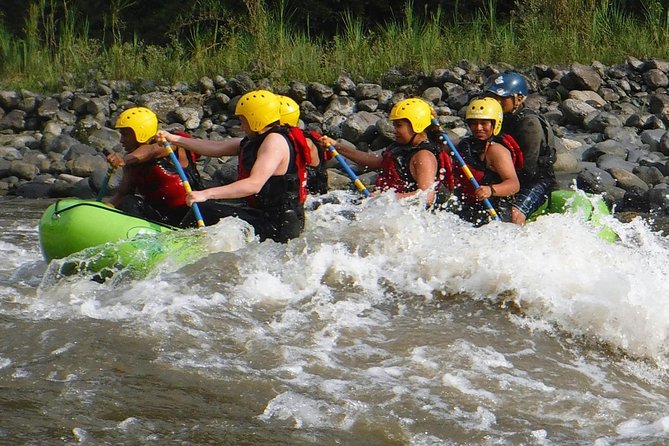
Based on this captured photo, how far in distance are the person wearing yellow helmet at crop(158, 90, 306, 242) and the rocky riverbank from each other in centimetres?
417

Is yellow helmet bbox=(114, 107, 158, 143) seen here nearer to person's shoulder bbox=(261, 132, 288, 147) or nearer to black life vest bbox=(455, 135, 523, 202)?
person's shoulder bbox=(261, 132, 288, 147)

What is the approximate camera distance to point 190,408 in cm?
448

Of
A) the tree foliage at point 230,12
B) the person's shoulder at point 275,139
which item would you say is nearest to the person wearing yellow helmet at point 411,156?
the person's shoulder at point 275,139

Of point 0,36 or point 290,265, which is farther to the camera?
point 0,36

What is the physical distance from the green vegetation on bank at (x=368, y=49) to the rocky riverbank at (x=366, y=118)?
1.34 ft

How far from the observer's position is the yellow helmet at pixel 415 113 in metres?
7.18

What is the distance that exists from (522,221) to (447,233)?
39.6 inches

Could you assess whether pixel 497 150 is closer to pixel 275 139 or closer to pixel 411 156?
pixel 411 156

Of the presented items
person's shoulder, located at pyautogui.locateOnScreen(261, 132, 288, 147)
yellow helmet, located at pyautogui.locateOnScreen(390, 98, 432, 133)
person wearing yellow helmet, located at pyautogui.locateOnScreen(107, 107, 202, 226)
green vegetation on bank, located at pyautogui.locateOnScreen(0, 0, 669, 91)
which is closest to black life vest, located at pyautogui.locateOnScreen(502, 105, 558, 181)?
yellow helmet, located at pyautogui.locateOnScreen(390, 98, 432, 133)

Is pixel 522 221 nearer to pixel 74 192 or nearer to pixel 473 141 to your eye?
pixel 473 141

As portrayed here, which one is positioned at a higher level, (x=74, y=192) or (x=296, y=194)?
(x=296, y=194)

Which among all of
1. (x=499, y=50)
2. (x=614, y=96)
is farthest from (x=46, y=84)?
(x=614, y=96)

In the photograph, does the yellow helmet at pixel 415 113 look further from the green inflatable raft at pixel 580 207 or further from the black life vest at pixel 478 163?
the green inflatable raft at pixel 580 207

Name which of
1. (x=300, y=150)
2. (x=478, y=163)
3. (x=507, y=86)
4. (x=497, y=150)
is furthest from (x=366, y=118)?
(x=300, y=150)
